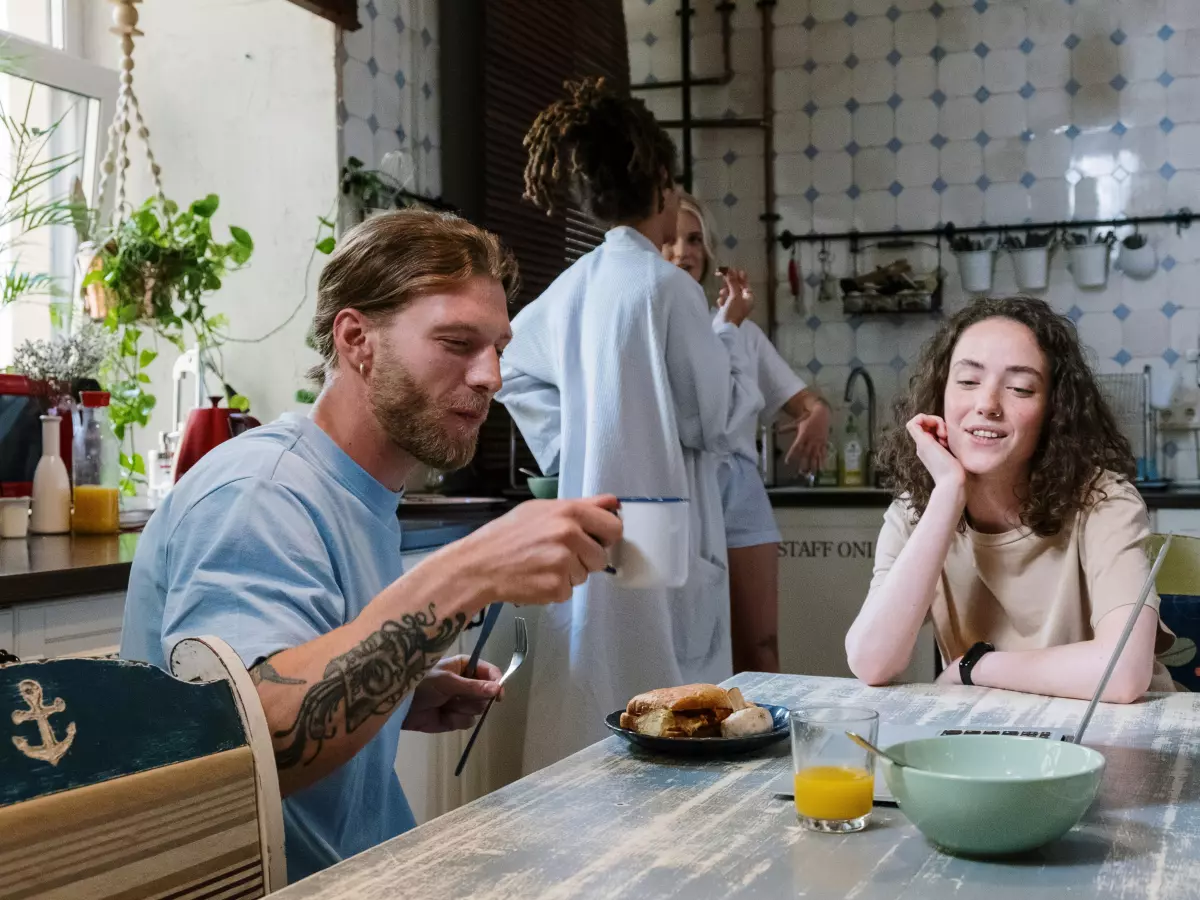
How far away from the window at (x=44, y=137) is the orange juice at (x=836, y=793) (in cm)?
238

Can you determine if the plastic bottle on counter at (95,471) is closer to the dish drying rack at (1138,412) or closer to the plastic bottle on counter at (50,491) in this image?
the plastic bottle on counter at (50,491)

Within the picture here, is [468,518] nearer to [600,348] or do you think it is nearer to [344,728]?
[600,348]

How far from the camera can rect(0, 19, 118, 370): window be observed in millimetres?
2895

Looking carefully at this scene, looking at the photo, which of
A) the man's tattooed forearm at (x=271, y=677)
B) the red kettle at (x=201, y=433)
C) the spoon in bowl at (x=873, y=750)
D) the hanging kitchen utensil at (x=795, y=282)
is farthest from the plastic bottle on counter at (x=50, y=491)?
the hanging kitchen utensil at (x=795, y=282)

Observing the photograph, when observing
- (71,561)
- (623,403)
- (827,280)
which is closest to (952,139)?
(827,280)

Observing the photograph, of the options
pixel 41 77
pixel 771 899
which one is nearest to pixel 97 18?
pixel 41 77

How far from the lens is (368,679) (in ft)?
3.61

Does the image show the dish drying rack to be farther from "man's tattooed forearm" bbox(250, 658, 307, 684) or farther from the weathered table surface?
"man's tattooed forearm" bbox(250, 658, 307, 684)

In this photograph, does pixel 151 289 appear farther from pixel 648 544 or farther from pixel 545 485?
pixel 648 544

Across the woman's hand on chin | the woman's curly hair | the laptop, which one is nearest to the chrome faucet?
the woman's curly hair

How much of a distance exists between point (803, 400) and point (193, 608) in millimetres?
2607

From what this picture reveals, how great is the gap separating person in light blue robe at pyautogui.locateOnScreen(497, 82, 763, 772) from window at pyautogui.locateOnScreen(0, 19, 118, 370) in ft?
3.95

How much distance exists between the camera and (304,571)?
118cm

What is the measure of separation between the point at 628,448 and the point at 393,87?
1.56 m
